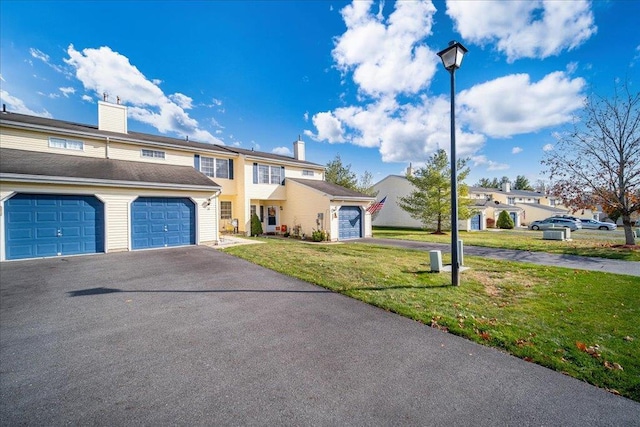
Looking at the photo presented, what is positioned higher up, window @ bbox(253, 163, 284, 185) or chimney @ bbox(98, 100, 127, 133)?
chimney @ bbox(98, 100, 127, 133)

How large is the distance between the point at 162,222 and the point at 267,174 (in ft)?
26.8

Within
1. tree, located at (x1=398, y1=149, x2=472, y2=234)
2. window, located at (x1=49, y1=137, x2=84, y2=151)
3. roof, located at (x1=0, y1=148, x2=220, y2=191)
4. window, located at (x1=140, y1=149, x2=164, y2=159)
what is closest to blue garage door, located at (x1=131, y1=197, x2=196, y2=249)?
roof, located at (x1=0, y1=148, x2=220, y2=191)

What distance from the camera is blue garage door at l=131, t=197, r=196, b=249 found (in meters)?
12.1

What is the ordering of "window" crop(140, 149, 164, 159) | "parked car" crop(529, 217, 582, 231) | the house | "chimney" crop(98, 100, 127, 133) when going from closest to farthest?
the house < "chimney" crop(98, 100, 127, 133) < "window" crop(140, 149, 164, 159) < "parked car" crop(529, 217, 582, 231)

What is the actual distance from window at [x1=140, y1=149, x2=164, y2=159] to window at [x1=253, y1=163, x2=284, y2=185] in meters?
5.76

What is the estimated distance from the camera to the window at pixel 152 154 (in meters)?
15.4

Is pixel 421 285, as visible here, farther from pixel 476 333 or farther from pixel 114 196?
pixel 114 196

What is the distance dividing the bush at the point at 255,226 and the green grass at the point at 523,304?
29.6 ft

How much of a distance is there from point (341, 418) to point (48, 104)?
21929mm

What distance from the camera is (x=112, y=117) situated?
50.2 ft

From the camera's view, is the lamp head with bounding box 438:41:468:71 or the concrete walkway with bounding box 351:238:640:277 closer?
the lamp head with bounding box 438:41:468:71

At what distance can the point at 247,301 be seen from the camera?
5.52 meters

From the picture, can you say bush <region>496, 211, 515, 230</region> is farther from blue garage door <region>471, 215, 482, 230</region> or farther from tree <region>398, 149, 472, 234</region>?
tree <region>398, 149, 472, 234</region>

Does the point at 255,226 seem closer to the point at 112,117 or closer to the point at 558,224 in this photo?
the point at 112,117
